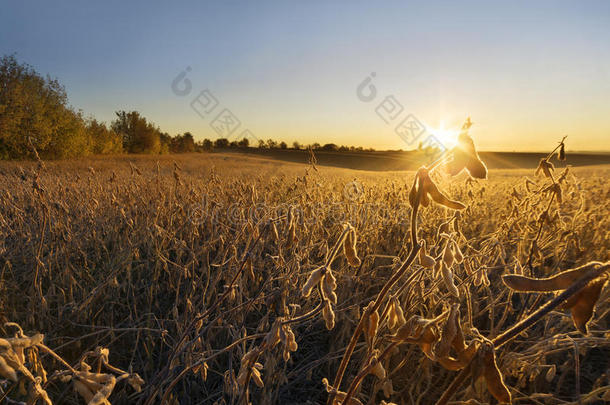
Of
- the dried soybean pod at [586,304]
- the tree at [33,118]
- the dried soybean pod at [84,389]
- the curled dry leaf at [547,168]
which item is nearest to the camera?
the dried soybean pod at [586,304]

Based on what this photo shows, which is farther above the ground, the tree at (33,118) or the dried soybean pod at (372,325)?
the tree at (33,118)

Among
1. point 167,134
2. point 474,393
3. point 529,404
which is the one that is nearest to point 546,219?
point 529,404

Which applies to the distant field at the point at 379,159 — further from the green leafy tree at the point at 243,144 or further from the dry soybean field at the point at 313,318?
the dry soybean field at the point at 313,318

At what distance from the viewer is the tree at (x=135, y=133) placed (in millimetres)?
50031

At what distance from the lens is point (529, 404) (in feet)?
6.45

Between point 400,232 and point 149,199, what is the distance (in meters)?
3.32

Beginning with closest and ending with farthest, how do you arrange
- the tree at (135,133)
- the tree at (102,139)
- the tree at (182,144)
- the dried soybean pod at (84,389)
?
the dried soybean pod at (84,389) → the tree at (102,139) → the tree at (135,133) → the tree at (182,144)

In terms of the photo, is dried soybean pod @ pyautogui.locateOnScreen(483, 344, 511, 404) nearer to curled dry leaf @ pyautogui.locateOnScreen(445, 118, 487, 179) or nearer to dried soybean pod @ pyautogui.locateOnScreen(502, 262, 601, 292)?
dried soybean pod @ pyautogui.locateOnScreen(502, 262, 601, 292)

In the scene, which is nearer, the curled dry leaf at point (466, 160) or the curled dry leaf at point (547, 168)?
the curled dry leaf at point (466, 160)

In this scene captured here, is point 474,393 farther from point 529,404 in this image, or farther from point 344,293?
point 344,293

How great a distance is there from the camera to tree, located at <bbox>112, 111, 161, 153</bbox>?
50.0 meters

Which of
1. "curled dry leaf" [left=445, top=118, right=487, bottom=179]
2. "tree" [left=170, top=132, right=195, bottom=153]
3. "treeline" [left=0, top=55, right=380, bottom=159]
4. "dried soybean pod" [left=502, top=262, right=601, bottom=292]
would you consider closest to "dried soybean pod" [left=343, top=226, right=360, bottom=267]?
"curled dry leaf" [left=445, top=118, right=487, bottom=179]

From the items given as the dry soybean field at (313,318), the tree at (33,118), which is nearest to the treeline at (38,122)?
the tree at (33,118)

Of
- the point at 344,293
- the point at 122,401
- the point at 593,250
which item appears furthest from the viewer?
the point at 593,250
